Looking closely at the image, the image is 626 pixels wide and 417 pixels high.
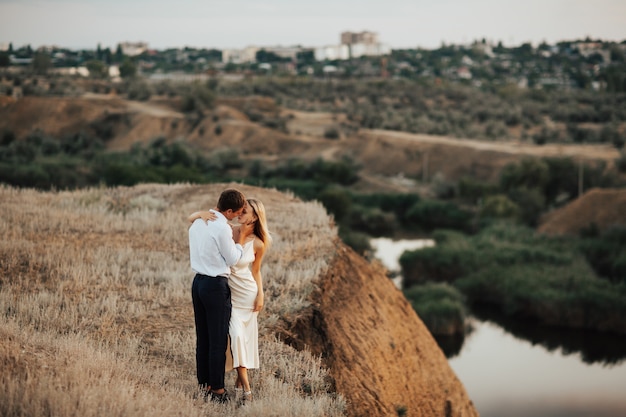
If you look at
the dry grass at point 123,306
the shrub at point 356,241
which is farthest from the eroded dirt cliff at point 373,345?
the shrub at point 356,241

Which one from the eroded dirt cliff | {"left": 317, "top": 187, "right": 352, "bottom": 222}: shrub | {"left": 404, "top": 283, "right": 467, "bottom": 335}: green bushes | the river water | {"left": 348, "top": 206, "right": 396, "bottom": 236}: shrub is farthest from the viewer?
{"left": 348, "top": 206, "right": 396, "bottom": 236}: shrub

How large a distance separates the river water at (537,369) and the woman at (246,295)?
1376cm

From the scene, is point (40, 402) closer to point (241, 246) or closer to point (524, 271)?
point (241, 246)

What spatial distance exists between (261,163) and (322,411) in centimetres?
4758

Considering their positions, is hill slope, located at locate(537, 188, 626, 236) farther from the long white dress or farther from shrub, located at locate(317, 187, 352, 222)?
the long white dress

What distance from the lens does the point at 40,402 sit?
210 inches

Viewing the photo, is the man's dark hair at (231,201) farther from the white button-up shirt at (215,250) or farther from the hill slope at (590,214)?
the hill slope at (590,214)

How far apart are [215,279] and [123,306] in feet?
10.4

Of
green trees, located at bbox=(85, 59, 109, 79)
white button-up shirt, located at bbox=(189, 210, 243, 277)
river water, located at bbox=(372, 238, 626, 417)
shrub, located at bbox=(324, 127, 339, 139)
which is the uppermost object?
green trees, located at bbox=(85, 59, 109, 79)

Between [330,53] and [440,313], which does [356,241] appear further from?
[330,53]

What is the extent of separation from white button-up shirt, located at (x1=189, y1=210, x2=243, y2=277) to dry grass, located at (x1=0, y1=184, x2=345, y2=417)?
113 centimetres

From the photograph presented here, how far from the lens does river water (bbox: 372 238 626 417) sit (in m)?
20.2

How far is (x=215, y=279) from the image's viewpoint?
21.9ft

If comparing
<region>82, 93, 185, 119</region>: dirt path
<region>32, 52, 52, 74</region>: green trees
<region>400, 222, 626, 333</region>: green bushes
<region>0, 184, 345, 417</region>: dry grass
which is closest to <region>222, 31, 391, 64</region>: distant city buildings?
<region>82, 93, 185, 119</region>: dirt path
